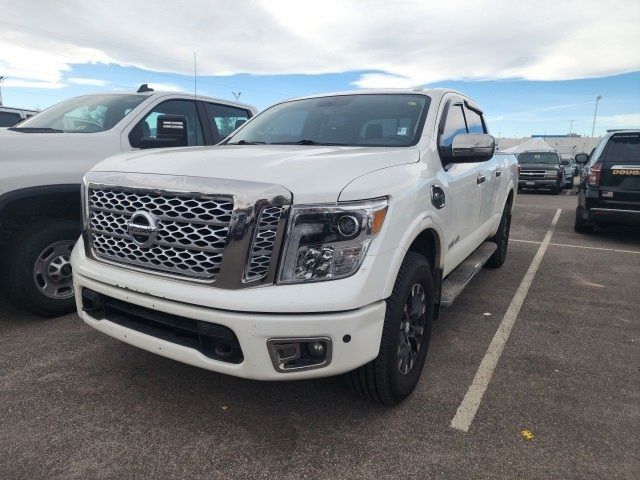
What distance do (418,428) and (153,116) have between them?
3.77 m

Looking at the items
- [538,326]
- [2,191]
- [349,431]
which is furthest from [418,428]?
[2,191]

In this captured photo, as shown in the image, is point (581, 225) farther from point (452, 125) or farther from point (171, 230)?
point (171, 230)

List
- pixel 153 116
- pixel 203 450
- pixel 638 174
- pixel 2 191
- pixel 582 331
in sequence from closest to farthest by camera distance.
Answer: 1. pixel 203 450
2. pixel 2 191
3. pixel 582 331
4. pixel 153 116
5. pixel 638 174

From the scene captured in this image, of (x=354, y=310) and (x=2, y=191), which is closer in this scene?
(x=354, y=310)

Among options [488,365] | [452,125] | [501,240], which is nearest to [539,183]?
[501,240]

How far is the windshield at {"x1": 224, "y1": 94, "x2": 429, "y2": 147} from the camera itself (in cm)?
333

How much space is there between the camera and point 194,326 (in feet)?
7.41

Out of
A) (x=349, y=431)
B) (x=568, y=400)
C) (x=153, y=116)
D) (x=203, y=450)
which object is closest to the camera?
(x=203, y=450)

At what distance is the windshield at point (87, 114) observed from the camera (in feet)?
14.5

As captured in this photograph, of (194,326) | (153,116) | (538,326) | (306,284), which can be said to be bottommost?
(538,326)

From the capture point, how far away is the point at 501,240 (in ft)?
19.3

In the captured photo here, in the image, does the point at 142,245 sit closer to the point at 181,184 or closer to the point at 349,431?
the point at 181,184

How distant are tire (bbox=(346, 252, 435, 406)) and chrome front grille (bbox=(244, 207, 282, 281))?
671mm

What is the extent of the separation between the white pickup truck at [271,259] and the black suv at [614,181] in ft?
18.2
